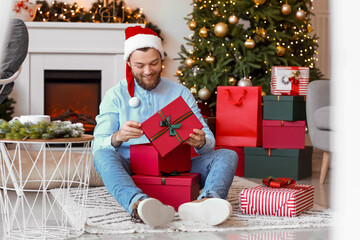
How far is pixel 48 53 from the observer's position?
467 centimetres

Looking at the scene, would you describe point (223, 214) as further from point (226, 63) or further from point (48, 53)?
point (48, 53)

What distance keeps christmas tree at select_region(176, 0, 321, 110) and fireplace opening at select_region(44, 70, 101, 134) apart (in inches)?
40.5

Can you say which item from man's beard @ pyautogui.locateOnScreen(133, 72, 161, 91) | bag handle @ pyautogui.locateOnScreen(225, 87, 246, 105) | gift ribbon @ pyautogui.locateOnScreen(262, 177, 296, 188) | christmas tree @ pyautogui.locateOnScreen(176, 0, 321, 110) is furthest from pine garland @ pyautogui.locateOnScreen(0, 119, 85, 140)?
christmas tree @ pyautogui.locateOnScreen(176, 0, 321, 110)

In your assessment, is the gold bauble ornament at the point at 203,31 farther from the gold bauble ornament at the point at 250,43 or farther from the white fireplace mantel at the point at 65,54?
the white fireplace mantel at the point at 65,54

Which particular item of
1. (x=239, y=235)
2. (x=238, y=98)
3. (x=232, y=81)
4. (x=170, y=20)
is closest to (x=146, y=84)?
(x=239, y=235)

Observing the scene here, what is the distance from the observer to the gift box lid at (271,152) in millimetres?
3395

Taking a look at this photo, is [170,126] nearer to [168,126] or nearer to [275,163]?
[168,126]

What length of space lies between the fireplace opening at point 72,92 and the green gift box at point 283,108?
6.13 feet

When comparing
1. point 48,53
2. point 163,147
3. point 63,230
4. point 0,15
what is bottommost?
point 63,230

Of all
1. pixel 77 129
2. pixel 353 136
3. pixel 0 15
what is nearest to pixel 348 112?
pixel 353 136

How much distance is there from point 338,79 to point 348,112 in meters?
0.03

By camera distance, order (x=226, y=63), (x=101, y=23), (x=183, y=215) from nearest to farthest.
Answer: (x=183, y=215), (x=226, y=63), (x=101, y=23)

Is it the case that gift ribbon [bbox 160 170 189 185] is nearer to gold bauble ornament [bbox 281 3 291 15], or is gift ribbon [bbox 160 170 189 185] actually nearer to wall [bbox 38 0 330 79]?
gold bauble ornament [bbox 281 3 291 15]

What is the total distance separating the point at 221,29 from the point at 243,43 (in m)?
0.20
